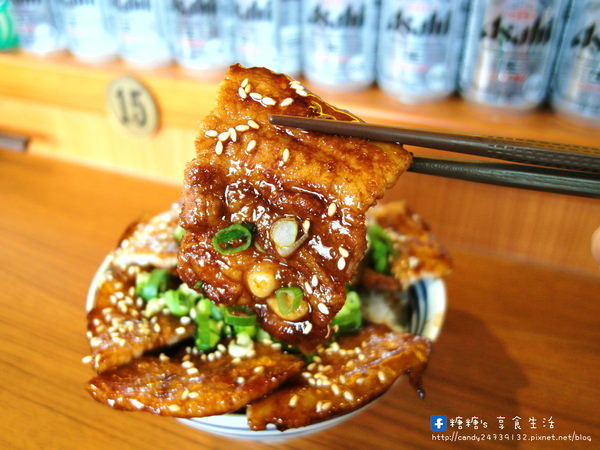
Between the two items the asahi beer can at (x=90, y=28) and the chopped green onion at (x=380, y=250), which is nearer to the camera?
the chopped green onion at (x=380, y=250)

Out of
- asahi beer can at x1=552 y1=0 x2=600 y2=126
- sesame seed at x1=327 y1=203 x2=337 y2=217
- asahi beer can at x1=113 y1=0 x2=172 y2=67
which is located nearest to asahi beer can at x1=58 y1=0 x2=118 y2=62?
asahi beer can at x1=113 y1=0 x2=172 y2=67

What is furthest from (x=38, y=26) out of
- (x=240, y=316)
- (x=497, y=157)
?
(x=497, y=157)

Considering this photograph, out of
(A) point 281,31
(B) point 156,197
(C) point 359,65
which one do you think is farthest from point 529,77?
(B) point 156,197

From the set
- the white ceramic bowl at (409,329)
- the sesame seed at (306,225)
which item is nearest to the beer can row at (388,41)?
the white ceramic bowl at (409,329)

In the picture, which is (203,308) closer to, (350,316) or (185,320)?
(185,320)

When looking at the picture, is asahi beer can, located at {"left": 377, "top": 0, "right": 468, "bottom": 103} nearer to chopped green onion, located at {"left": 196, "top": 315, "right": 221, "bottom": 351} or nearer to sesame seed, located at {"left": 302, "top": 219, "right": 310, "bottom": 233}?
sesame seed, located at {"left": 302, "top": 219, "right": 310, "bottom": 233}

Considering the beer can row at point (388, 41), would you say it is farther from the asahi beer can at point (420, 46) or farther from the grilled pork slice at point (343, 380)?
the grilled pork slice at point (343, 380)
